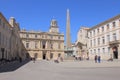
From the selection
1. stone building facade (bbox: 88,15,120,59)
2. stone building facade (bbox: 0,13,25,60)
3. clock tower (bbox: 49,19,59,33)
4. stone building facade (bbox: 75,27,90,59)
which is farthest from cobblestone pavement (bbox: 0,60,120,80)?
clock tower (bbox: 49,19,59,33)

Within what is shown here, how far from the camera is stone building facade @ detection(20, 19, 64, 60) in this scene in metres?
89.8

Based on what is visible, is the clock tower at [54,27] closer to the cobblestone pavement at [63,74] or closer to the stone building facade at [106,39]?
the stone building facade at [106,39]

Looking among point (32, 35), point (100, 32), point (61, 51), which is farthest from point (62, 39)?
point (100, 32)

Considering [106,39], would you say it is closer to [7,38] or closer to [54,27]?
[7,38]

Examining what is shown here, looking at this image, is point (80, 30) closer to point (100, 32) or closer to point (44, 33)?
point (44, 33)

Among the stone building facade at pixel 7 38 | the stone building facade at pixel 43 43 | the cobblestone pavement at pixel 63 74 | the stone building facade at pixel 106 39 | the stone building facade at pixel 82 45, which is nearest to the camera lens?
the cobblestone pavement at pixel 63 74

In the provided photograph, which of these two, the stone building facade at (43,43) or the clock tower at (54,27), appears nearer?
the stone building facade at (43,43)

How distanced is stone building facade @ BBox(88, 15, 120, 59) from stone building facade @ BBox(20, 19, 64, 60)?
2852cm

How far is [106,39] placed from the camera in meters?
56.6

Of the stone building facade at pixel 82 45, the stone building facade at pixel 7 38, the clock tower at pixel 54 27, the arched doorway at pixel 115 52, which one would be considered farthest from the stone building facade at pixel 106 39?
the clock tower at pixel 54 27

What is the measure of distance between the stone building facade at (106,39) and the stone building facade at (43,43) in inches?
1123

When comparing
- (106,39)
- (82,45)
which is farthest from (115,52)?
(82,45)

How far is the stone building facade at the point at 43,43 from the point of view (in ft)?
294

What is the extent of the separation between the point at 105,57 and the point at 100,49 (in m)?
3.81
